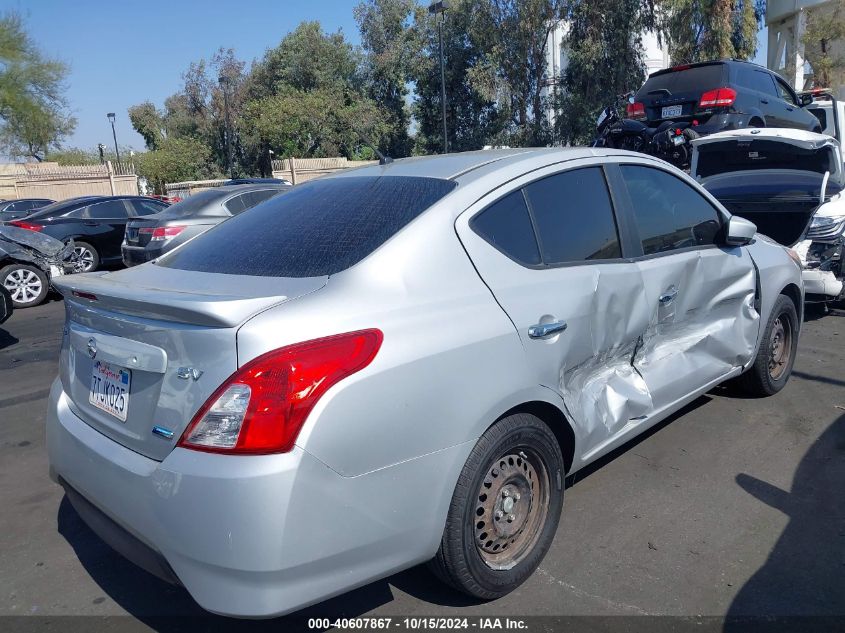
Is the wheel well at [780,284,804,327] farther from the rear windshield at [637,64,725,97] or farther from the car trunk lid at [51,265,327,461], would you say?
the rear windshield at [637,64,725,97]

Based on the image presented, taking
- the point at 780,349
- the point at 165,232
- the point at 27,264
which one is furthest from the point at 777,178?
the point at 27,264

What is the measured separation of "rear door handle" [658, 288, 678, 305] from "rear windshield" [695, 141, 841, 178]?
162 inches

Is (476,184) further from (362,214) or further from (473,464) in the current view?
(473,464)

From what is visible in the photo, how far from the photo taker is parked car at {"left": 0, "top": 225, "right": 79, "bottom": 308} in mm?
10078

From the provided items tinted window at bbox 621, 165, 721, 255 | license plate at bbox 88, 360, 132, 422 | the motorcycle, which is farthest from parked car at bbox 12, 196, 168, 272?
tinted window at bbox 621, 165, 721, 255

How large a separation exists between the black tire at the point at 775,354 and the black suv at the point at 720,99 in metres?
5.44

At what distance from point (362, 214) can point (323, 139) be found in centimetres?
3659

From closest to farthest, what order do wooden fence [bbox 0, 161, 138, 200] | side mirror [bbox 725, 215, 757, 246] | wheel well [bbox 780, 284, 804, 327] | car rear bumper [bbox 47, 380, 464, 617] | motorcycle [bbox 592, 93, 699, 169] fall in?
car rear bumper [bbox 47, 380, 464, 617] < side mirror [bbox 725, 215, 757, 246] < wheel well [bbox 780, 284, 804, 327] < motorcycle [bbox 592, 93, 699, 169] < wooden fence [bbox 0, 161, 138, 200]

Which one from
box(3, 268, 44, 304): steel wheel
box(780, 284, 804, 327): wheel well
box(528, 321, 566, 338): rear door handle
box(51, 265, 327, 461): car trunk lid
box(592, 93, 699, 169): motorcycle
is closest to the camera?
box(51, 265, 327, 461): car trunk lid

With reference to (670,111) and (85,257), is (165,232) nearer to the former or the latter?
(85,257)

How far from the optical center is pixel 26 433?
16.1ft

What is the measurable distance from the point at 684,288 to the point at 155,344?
107 inches

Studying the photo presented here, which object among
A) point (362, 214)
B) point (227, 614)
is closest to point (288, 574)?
point (227, 614)

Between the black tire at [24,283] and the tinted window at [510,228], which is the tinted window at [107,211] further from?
the tinted window at [510,228]
